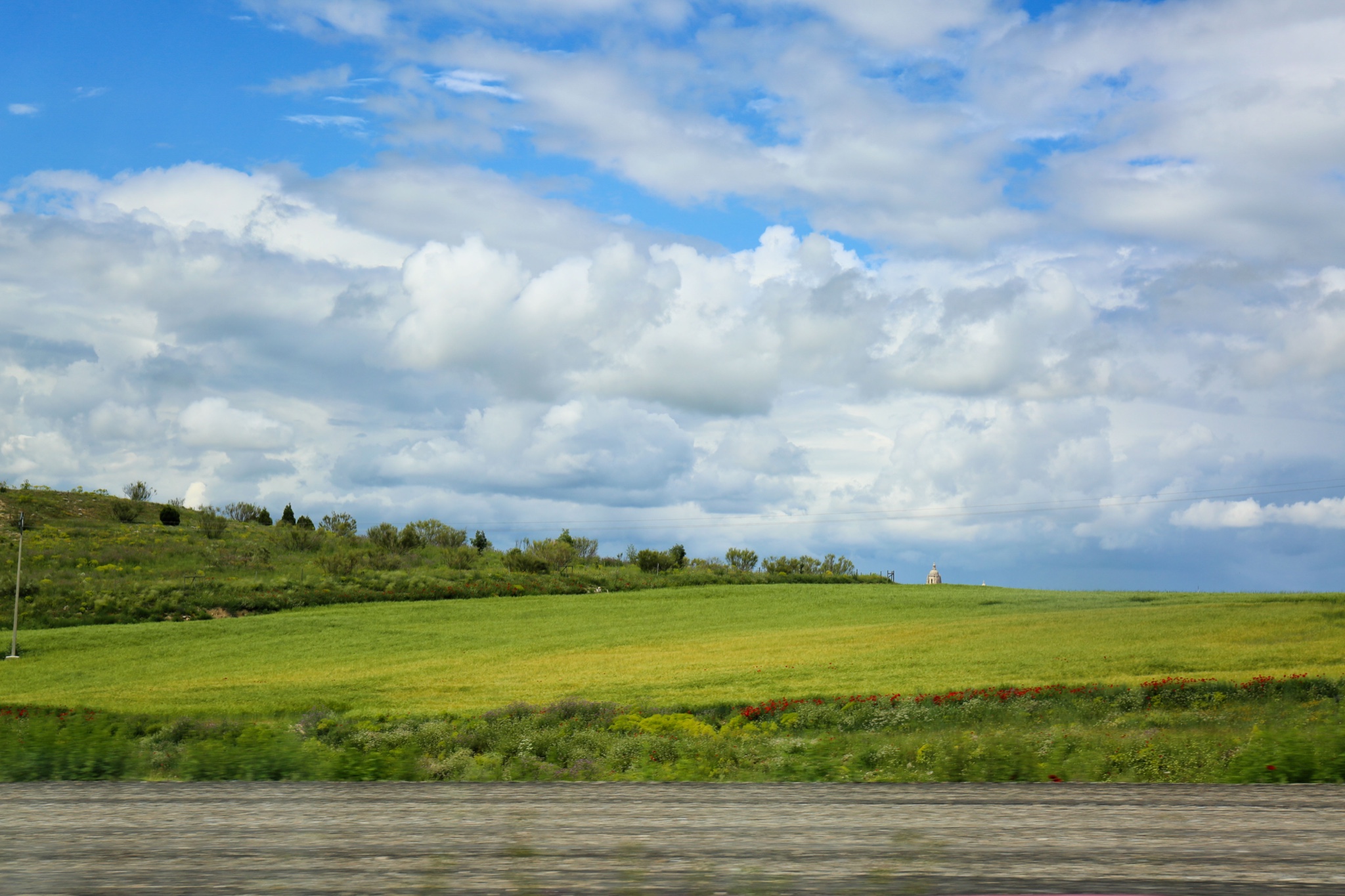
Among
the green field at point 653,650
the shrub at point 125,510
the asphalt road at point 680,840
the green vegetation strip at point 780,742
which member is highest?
the shrub at point 125,510

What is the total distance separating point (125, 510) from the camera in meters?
77.1

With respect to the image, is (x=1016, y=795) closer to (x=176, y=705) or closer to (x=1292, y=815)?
(x=1292, y=815)

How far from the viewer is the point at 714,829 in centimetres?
547

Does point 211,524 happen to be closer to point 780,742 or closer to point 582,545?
point 582,545

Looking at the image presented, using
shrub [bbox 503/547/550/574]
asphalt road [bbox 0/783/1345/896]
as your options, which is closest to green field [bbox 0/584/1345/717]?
shrub [bbox 503/547/550/574]

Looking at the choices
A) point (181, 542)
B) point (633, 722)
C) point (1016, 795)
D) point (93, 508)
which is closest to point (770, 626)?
point (633, 722)

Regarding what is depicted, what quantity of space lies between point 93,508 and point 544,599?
4951cm

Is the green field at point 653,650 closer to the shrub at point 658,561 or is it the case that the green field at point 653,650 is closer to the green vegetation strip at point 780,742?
the green vegetation strip at point 780,742

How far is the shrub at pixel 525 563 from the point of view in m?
60.5

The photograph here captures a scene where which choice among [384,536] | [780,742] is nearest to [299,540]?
[384,536]

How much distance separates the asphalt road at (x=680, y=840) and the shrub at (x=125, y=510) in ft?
261

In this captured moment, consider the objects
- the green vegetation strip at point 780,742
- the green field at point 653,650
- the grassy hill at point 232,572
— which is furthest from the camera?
the grassy hill at point 232,572

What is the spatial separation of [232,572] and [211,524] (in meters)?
21.2

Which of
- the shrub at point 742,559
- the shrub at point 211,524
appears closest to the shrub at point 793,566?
the shrub at point 742,559
